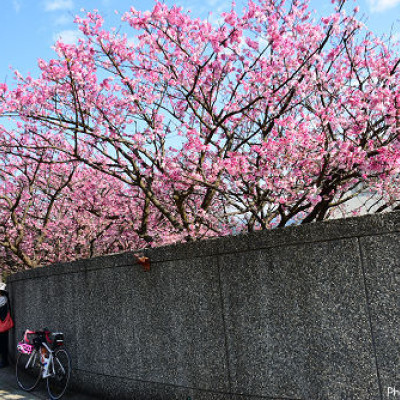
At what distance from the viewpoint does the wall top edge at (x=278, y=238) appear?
14.0 ft

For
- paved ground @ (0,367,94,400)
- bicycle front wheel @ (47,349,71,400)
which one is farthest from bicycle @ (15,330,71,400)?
paved ground @ (0,367,94,400)

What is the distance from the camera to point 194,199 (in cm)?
1030

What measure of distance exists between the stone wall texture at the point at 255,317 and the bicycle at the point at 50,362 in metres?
0.67

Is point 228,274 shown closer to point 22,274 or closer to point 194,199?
point 194,199

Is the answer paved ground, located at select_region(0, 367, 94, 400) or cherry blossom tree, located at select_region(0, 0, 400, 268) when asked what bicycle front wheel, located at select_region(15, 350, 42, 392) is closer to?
paved ground, located at select_region(0, 367, 94, 400)

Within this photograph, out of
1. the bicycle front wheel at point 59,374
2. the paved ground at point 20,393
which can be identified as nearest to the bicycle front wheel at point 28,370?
the paved ground at point 20,393

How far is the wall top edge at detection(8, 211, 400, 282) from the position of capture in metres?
4.27

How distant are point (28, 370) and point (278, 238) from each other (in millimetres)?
Answer: 7599

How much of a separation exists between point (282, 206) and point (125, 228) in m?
6.57

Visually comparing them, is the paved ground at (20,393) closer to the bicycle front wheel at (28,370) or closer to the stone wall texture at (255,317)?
the bicycle front wheel at (28,370)

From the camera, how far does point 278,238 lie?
4953 millimetres

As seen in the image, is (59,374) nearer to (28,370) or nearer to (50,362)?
(50,362)

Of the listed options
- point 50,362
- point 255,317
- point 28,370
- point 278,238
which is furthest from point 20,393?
point 278,238

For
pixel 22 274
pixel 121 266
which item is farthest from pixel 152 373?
pixel 22 274
